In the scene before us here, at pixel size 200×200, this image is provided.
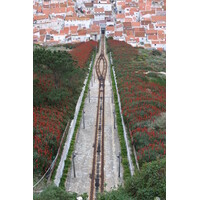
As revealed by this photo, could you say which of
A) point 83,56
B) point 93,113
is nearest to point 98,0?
point 83,56

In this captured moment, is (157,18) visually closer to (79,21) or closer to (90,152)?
(79,21)

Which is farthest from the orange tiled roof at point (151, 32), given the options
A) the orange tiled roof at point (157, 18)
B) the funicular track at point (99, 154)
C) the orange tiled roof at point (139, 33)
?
the funicular track at point (99, 154)

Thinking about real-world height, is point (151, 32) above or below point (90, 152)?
above

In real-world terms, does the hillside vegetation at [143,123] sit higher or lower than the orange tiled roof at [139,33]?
lower

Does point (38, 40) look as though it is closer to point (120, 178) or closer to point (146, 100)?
point (146, 100)

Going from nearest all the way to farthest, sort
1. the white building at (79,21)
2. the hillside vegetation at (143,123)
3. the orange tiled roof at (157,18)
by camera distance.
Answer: the hillside vegetation at (143,123), the orange tiled roof at (157,18), the white building at (79,21)

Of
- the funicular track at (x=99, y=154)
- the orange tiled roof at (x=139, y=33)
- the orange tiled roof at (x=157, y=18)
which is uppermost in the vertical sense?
the orange tiled roof at (x=157, y=18)

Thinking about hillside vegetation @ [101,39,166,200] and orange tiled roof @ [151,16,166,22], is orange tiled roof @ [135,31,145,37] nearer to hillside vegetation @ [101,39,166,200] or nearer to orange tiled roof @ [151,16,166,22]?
orange tiled roof @ [151,16,166,22]

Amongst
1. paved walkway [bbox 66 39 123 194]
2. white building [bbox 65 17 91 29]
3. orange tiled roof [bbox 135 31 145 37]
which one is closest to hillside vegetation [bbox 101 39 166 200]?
paved walkway [bbox 66 39 123 194]

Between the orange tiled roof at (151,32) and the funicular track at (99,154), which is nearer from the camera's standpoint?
the funicular track at (99,154)

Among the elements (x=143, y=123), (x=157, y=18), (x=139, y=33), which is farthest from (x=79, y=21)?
(x=143, y=123)

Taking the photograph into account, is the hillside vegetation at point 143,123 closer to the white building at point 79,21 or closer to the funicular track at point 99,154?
the funicular track at point 99,154
